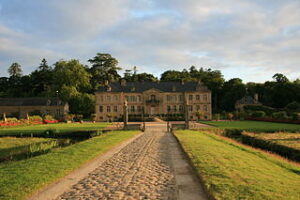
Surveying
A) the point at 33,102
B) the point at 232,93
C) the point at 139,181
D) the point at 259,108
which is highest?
the point at 232,93

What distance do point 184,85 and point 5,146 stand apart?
44.7 metres

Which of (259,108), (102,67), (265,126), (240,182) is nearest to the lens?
(240,182)

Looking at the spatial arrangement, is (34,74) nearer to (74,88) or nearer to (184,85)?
Result: (74,88)

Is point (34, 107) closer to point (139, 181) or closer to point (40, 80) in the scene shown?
point (40, 80)

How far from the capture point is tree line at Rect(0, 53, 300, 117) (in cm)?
5740

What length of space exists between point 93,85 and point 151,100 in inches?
940

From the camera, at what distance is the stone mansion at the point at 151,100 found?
54750mm

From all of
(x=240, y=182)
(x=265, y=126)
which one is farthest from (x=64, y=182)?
(x=265, y=126)

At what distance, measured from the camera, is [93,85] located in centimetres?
7169

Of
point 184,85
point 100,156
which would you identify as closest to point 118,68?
point 184,85

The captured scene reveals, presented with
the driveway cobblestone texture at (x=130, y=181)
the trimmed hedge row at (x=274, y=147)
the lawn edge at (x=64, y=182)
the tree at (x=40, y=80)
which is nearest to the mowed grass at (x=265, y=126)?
the trimmed hedge row at (x=274, y=147)

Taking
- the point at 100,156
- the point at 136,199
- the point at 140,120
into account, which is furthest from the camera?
the point at 140,120

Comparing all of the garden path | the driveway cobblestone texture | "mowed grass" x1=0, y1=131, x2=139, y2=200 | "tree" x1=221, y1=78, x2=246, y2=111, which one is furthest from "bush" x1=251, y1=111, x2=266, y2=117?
"mowed grass" x1=0, y1=131, x2=139, y2=200

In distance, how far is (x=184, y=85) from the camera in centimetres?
5728
